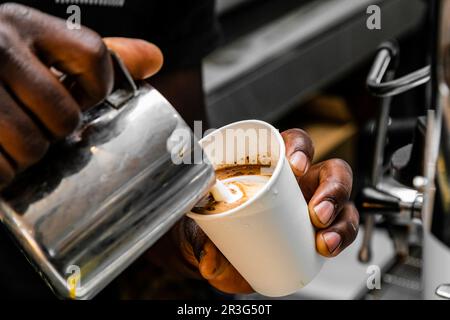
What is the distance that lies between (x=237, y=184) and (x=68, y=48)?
180mm

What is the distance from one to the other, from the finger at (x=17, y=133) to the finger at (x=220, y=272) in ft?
0.66

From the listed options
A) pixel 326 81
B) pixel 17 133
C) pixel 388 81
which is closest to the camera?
pixel 17 133

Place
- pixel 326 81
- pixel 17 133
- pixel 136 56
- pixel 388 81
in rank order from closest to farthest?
pixel 17 133 < pixel 136 56 < pixel 388 81 < pixel 326 81

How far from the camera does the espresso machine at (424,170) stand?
1.63 feet

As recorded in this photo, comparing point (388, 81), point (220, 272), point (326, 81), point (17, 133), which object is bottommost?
point (326, 81)

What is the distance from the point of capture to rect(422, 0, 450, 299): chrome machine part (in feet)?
1.59

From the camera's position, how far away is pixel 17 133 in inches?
16.1

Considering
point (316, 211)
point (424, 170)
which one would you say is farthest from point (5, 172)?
point (424, 170)

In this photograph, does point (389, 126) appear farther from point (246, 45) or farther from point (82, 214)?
point (246, 45)

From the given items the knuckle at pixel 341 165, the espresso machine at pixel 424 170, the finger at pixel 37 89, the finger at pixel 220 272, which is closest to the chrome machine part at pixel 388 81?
the espresso machine at pixel 424 170

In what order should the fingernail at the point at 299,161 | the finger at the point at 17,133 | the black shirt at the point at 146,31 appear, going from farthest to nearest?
the black shirt at the point at 146,31 < the fingernail at the point at 299,161 < the finger at the point at 17,133

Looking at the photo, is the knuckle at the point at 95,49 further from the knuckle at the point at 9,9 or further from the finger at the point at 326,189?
the finger at the point at 326,189

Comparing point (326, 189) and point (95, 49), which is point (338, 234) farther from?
point (95, 49)

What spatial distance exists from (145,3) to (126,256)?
51 cm
